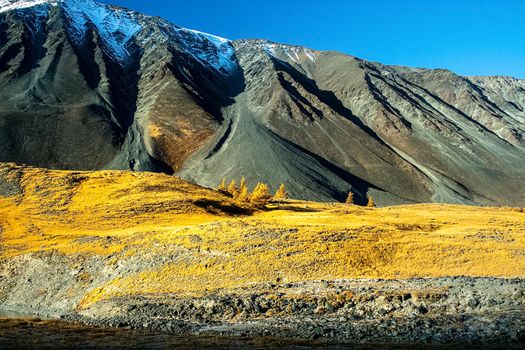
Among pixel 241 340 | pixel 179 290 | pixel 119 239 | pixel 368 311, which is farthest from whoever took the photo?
pixel 119 239

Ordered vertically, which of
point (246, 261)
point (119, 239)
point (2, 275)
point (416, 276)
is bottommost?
point (2, 275)

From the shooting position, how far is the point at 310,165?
652 feet

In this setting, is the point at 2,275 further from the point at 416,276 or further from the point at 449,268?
the point at 449,268

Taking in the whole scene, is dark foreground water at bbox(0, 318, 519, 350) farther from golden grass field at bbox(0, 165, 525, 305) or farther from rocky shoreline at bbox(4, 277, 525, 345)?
golden grass field at bbox(0, 165, 525, 305)

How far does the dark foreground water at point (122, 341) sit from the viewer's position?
2425cm

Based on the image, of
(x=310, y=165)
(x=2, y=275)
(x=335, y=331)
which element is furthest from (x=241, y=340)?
(x=310, y=165)

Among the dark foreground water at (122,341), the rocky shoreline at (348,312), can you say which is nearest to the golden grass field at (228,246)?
the rocky shoreline at (348,312)

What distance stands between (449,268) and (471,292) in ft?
29.1

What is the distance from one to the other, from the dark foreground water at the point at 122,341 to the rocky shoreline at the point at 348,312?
132 centimetres

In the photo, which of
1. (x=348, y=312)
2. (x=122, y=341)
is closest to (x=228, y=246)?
(x=348, y=312)

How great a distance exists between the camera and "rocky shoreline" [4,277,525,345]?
87.7 feet

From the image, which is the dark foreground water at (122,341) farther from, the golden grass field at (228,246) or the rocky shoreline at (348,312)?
the golden grass field at (228,246)

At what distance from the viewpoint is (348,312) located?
102ft

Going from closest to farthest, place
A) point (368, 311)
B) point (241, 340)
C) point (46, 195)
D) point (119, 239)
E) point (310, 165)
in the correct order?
point (241, 340) → point (368, 311) → point (119, 239) → point (46, 195) → point (310, 165)
